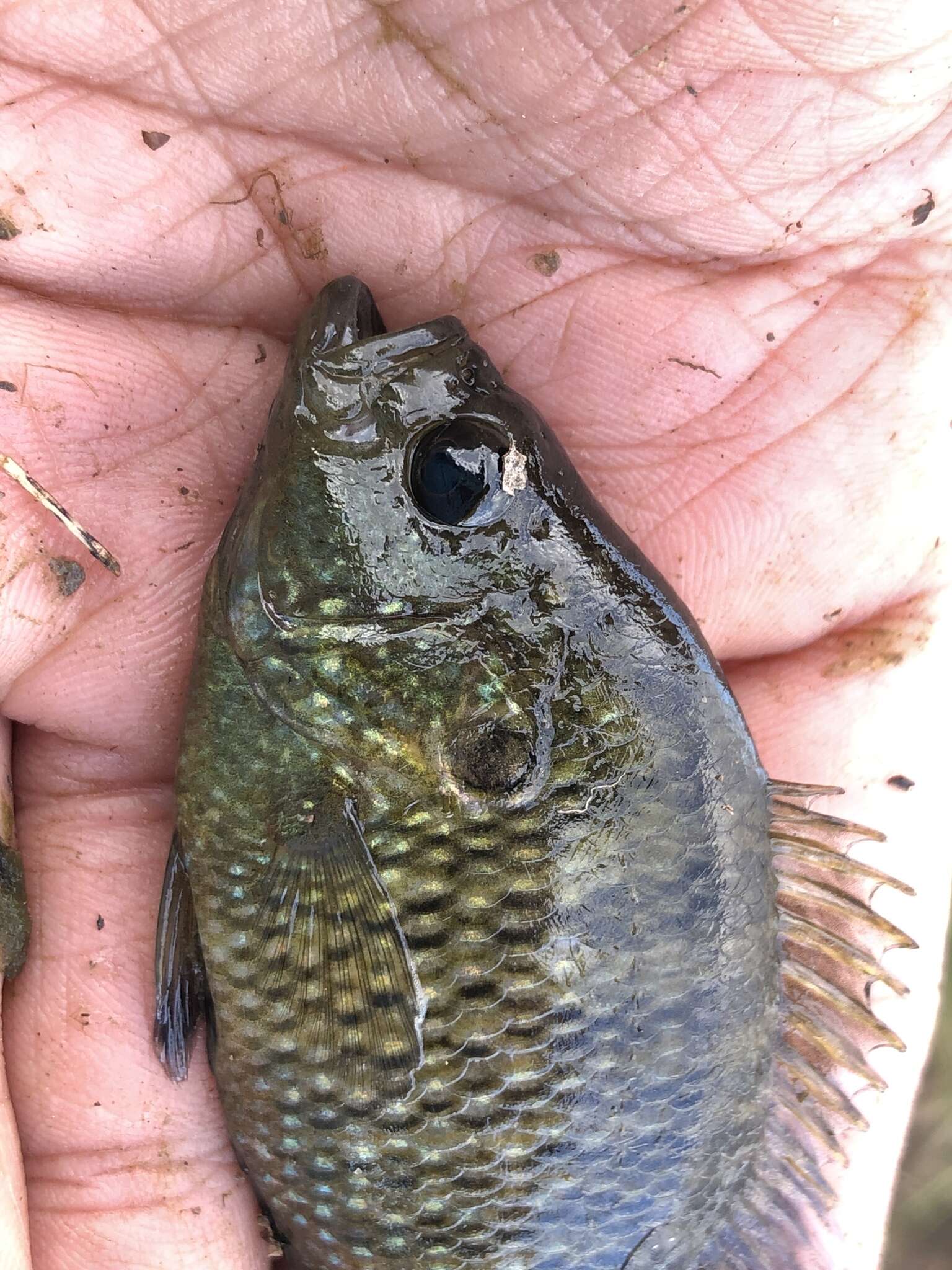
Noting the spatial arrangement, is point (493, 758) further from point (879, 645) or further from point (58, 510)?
point (879, 645)

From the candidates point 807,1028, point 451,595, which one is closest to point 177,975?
point 451,595

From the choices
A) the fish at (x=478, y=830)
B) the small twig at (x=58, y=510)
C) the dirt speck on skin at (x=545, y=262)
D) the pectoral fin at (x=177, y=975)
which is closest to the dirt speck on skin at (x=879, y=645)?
the fish at (x=478, y=830)

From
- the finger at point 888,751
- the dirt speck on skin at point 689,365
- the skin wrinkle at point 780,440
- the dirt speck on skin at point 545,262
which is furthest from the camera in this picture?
the finger at point 888,751

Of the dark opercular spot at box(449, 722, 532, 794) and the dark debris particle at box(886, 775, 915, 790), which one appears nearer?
the dark opercular spot at box(449, 722, 532, 794)

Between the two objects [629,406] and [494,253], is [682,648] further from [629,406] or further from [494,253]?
[494,253]

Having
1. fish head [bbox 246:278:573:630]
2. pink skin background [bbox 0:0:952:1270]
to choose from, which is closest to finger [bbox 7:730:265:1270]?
pink skin background [bbox 0:0:952:1270]

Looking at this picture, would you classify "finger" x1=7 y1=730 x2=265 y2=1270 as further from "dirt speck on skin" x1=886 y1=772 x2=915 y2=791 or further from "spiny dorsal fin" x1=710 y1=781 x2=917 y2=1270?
"dirt speck on skin" x1=886 y1=772 x2=915 y2=791

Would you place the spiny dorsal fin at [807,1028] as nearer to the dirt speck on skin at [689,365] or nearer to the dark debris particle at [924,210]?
the dirt speck on skin at [689,365]
